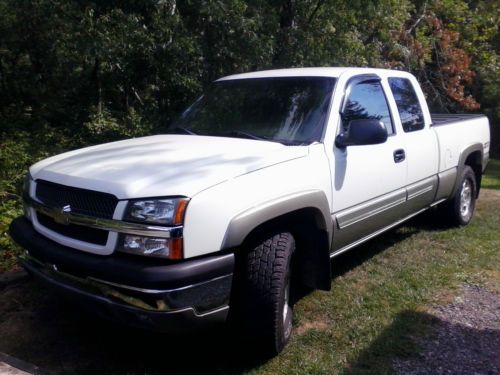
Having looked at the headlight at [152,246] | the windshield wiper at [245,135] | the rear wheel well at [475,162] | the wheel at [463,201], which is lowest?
the wheel at [463,201]

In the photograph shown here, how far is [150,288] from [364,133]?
1911mm

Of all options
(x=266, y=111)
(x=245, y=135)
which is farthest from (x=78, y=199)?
(x=266, y=111)

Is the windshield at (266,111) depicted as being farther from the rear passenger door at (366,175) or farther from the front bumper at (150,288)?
the front bumper at (150,288)

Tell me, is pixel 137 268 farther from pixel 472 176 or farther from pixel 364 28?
pixel 364 28

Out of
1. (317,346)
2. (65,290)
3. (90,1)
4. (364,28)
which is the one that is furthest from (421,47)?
(65,290)

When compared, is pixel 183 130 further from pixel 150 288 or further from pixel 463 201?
pixel 463 201

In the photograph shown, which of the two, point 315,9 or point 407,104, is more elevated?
point 315,9

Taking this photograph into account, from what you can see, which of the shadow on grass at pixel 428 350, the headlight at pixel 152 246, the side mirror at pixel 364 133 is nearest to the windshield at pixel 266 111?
the side mirror at pixel 364 133

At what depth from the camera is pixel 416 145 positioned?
507cm

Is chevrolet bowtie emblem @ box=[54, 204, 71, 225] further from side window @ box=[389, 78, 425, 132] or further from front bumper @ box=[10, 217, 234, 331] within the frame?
side window @ box=[389, 78, 425, 132]

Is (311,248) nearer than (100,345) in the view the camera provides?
No

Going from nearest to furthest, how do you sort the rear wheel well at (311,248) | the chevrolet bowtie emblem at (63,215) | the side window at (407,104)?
the chevrolet bowtie emblem at (63,215) → the rear wheel well at (311,248) → the side window at (407,104)

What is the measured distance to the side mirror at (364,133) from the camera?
384 centimetres

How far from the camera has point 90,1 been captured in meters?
7.66
